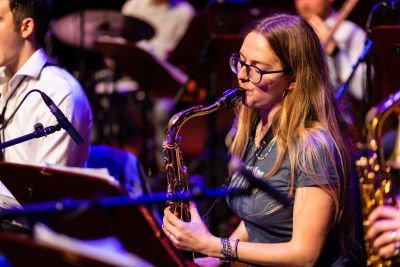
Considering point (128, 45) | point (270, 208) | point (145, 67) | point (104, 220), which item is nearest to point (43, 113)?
point (270, 208)

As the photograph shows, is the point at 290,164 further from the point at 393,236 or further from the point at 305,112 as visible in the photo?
the point at 393,236

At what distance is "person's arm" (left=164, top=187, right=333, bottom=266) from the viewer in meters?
2.55

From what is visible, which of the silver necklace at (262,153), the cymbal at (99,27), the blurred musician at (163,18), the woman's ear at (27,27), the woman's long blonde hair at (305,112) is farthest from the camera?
the blurred musician at (163,18)

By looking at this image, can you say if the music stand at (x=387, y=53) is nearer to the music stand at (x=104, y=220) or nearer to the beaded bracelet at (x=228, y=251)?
the beaded bracelet at (x=228, y=251)

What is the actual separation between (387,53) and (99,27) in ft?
10.1

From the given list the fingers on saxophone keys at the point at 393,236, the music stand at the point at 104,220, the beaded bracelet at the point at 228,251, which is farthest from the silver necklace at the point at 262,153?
the fingers on saxophone keys at the point at 393,236

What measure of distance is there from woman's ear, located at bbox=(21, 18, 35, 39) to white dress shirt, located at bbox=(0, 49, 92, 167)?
0.11 metres

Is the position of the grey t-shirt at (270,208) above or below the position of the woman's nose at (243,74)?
below

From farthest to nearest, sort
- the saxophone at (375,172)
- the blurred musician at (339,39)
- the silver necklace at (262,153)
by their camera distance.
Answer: the blurred musician at (339,39) → the saxophone at (375,172) → the silver necklace at (262,153)

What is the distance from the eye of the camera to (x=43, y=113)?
3.48m

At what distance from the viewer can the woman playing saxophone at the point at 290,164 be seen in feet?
8.45

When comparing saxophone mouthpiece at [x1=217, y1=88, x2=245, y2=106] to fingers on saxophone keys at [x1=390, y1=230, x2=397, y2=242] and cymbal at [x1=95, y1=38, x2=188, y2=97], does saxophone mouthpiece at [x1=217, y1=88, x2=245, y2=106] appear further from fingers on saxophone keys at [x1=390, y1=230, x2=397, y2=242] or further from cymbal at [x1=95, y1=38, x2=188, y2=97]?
cymbal at [x1=95, y1=38, x2=188, y2=97]

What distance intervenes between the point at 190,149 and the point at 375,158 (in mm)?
3291

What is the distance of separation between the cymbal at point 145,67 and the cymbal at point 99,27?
0.22 m
